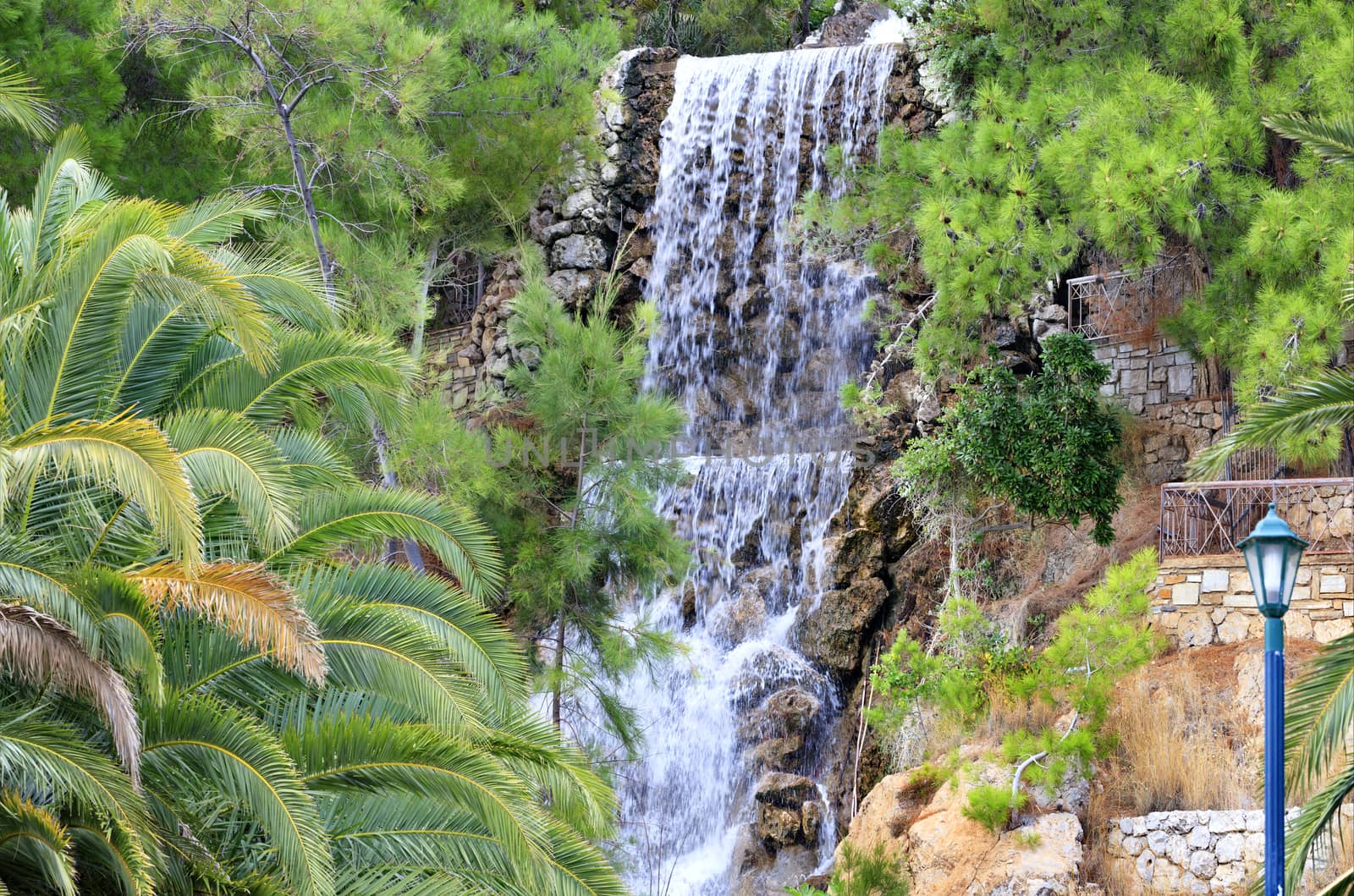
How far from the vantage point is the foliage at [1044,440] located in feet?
50.1

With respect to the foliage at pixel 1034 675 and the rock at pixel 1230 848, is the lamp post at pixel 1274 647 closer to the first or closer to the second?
the rock at pixel 1230 848

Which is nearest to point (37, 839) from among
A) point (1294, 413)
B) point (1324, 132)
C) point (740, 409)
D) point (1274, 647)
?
point (1274, 647)

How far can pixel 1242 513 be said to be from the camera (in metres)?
14.4

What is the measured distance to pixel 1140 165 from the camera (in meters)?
13.9

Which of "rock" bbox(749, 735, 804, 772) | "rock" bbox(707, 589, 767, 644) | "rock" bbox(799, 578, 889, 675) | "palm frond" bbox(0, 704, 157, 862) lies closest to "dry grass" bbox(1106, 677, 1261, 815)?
"rock" bbox(749, 735, 804, 772)

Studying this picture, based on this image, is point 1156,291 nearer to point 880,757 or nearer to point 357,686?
point 880,757

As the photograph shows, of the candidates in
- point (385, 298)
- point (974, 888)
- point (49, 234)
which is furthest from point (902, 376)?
point (49, 234)

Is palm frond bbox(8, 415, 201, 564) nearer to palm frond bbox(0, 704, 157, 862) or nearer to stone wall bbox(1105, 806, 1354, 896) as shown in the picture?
palm frond bbox(0, 704, 157, 862)

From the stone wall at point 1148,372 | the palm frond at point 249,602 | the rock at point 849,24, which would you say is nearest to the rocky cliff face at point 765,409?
the stone wall at point 1148,372

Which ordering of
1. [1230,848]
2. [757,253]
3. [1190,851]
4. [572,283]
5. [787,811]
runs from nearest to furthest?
1. [1230,848]
2. [1190,851]
3. [787,811]
4. [757,253]
5. [572,283]

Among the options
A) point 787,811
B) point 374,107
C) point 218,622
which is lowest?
point 787,811

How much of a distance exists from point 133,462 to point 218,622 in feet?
2.88

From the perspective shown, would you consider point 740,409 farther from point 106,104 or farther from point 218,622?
point 218,622

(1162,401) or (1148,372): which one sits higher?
(1148,372)
